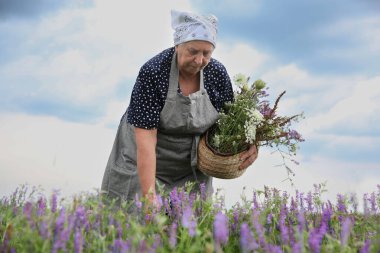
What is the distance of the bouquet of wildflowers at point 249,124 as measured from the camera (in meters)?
3.81

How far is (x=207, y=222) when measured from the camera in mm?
2758

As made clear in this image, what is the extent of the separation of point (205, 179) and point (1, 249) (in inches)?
93.9

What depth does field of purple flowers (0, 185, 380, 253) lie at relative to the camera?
5.97ft

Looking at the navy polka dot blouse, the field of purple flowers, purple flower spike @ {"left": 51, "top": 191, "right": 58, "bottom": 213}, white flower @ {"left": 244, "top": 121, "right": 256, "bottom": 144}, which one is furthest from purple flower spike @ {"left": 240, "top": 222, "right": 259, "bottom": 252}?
the navy polka dot blouse

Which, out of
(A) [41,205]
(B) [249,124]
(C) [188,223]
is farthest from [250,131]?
(C) [188,223]

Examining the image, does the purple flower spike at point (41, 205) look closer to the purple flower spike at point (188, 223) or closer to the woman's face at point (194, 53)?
the purple flower spike at point (188, 223)

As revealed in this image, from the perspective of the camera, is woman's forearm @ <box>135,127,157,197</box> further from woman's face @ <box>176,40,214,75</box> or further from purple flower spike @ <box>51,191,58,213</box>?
purple flower spike @ <box>51,191,58,213</box>

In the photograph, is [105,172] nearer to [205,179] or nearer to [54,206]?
[205,179]

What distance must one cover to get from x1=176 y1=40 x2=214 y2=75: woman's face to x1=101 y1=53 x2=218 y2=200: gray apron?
0.32 meters

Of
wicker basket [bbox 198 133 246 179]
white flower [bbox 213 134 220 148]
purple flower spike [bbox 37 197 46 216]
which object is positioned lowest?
purple flower spike [bbox 37 197 46 216]

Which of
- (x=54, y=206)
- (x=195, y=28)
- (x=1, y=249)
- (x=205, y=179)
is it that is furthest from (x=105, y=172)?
(x=1, y=249)

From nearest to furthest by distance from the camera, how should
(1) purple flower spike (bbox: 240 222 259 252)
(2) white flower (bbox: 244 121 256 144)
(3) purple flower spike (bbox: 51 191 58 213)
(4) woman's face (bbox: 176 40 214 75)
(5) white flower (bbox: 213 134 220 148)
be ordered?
1. (1) purple flower spike (bbox: 240 222 259 252)
2. (3) purple flower spike (bbox: 51 191 58 213)
3. (4) woman's face (bbox: 176 40 214 75)
4. (2) white flower (bbox: 244 121 256 144)
5. (5) white flower (bbox: 213 134 220 148)

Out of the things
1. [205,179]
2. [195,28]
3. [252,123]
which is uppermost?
[195,28]

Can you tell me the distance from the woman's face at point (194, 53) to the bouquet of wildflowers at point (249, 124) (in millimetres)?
544
